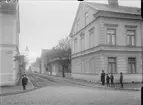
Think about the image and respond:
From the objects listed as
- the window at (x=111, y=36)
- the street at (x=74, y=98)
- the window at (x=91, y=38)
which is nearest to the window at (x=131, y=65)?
the window at (x=111, y=36)

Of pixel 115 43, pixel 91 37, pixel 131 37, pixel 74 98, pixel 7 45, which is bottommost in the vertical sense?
pixel 74 98

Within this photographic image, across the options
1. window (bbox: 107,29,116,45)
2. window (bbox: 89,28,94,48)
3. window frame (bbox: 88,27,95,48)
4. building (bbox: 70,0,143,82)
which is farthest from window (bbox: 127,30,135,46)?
window (bbox: 89,28,94,48)

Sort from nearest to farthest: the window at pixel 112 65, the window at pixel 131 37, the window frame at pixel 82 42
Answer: the window at pixel 112 65 → the window at pixel 131 37 → the window frame at pixel 82 42

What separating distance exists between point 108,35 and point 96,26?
6.72 feet

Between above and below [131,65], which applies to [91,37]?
above

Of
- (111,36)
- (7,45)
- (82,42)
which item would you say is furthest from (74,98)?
(82,42)

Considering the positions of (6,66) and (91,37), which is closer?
(6,66)

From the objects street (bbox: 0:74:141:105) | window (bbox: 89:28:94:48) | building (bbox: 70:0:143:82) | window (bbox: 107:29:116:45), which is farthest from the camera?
window (bbox: 89:28:94:48)

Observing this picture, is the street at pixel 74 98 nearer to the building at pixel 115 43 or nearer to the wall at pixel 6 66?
the wall at pixel 6 66

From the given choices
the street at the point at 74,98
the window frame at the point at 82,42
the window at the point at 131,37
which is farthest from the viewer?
the window frame at the point at 82,42

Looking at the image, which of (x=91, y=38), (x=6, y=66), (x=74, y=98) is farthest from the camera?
(x=91, y=38)

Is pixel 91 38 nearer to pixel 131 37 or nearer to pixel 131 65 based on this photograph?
pixel 131 37

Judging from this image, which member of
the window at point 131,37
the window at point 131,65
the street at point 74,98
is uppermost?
the window at point 131,37

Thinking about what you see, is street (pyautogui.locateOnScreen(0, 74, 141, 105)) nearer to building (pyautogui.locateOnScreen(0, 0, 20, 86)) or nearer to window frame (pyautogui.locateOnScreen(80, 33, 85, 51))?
building (pyautogui.locateOnScreen(0, 0, 20, 86))
